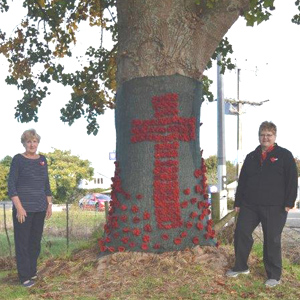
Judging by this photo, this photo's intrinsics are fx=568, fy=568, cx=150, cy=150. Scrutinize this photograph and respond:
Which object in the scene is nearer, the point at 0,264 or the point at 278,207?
the point at 278,207

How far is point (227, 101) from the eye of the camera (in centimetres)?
3200

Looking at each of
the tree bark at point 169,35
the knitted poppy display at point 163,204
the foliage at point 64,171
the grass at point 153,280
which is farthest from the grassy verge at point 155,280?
the foliage at point 64,171

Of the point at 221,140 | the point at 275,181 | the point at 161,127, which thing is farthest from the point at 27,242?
the point at 221,140

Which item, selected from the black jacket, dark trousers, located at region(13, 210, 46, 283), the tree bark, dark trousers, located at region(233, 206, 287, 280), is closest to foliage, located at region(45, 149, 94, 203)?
dark trousers, located at region(13, 210, 46, 283)

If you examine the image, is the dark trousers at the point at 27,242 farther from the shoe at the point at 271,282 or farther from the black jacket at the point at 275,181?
the shoe at the point at 271,282

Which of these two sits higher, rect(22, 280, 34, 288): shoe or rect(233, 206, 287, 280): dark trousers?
rect(233, 206, 287, 280): dark trousers

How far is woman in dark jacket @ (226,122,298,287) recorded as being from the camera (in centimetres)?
629

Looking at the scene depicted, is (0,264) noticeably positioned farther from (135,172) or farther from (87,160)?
(87,160)

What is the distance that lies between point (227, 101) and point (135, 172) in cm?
2567

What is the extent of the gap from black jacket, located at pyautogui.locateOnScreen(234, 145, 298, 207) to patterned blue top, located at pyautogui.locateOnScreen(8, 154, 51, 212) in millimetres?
2523

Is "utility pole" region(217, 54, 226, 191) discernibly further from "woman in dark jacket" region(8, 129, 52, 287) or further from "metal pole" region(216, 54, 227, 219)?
"woman in dark jacket" region(8, 129, 52, 287)

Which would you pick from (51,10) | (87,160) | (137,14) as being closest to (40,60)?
(51,10)

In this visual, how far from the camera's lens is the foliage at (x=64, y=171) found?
68.5m

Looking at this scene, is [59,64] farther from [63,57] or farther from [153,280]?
[153,280]
